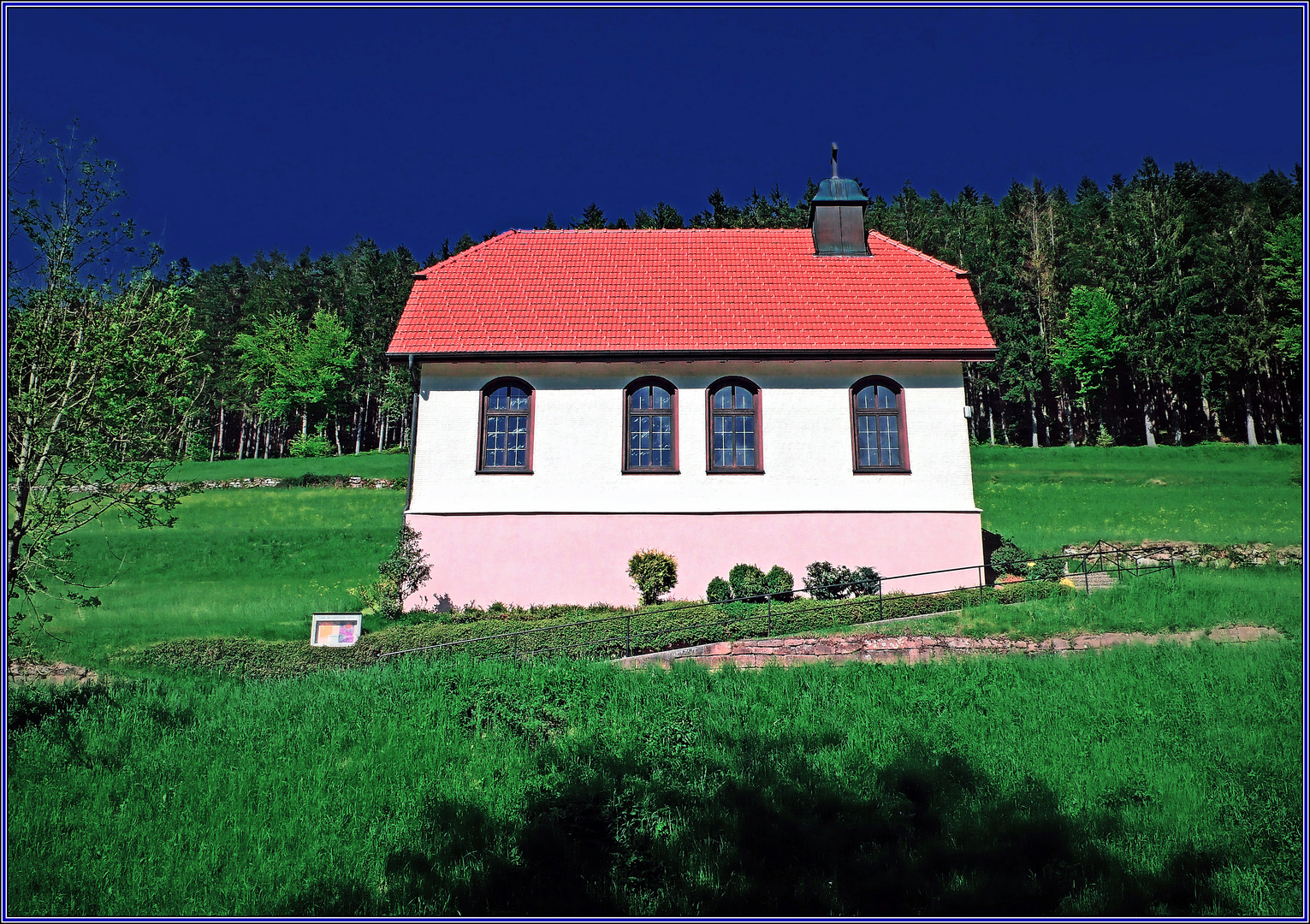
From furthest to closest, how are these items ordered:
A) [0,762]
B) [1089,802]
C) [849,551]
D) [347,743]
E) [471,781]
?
[849,551], [347,743], [471,781], [1089,802], [0,762]

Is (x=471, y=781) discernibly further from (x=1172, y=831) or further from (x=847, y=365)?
(x=847, y=365)

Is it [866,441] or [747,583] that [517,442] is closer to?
[747,583]

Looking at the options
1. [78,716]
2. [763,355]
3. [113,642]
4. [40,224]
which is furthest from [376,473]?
[40,224]

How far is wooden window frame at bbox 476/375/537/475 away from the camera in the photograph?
19.1m

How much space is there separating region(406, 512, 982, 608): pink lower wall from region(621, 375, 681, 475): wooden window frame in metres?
1.13

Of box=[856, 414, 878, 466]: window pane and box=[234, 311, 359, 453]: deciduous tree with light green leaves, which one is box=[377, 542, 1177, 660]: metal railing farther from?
box=[234, 311, 359, 453]: deciduous tree with light green leaves

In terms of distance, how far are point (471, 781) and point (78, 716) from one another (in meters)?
6.17

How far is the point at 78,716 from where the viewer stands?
10.8 meters

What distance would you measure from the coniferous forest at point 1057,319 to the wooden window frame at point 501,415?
33.5 meters

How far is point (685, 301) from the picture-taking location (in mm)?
20750

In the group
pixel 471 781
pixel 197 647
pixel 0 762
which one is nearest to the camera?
pixel 0 762

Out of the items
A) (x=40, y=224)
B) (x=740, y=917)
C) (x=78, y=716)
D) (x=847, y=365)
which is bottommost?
(x=740, y=917)

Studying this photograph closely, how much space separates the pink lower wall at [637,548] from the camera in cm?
1883

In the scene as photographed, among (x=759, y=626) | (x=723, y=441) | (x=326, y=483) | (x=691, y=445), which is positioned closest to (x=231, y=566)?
(x=326, y=483)
